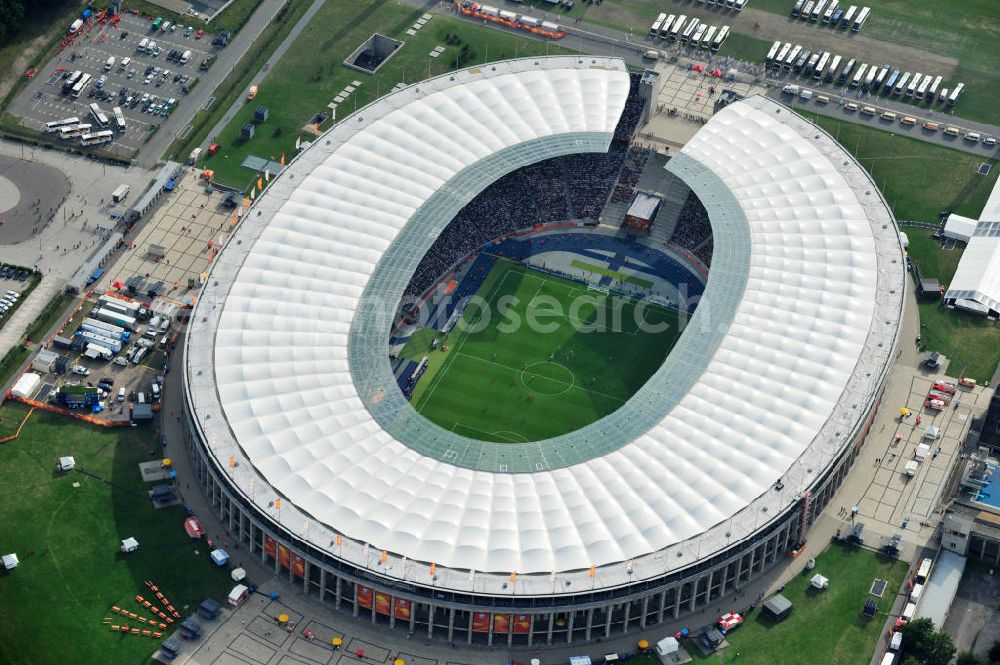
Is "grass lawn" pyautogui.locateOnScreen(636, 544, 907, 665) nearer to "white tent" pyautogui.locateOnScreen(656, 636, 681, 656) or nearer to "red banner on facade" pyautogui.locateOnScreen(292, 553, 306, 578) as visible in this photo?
"white tent" pyautogui.locateOnScreen(656, 636, 681, 656)

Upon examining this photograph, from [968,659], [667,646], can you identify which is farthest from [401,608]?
[968,659]

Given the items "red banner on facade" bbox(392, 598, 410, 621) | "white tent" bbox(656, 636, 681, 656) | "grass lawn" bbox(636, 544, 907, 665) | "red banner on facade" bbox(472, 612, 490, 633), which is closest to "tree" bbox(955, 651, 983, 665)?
"grass lawn" bbox(636, 544, 907, 665)

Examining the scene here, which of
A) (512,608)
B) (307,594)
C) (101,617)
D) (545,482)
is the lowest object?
(101,617)

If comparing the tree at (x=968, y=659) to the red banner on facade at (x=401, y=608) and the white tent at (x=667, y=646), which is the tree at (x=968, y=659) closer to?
the white tent at (x=667, y=646)

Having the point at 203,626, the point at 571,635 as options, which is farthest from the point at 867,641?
the point at 203,626

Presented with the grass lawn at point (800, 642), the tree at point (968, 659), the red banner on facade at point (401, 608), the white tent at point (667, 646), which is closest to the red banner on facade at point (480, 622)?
the red banner on facade at point (401, 608)

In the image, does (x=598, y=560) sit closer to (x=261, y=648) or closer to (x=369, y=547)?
(x=369, y=547)
